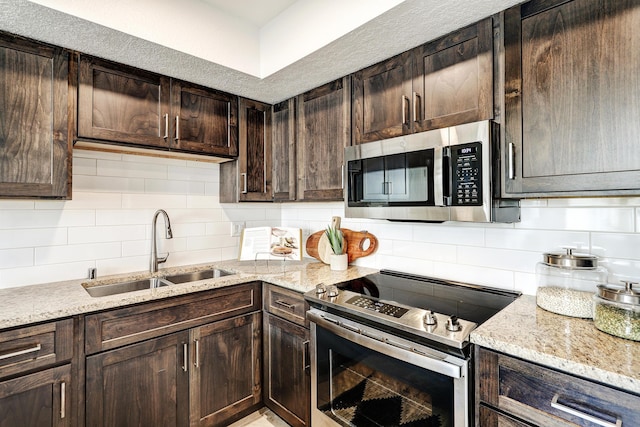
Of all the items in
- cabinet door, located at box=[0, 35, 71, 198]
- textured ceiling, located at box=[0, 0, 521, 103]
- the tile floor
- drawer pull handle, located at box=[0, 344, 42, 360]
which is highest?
textured ceiling, located at box=[0, 0, 521, 103]

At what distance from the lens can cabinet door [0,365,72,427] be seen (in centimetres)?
129

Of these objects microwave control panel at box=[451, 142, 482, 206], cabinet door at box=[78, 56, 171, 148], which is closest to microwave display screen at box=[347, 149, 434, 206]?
microwave control panel at box=[451, 142, 482, 206]

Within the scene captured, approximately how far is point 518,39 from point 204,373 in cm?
218

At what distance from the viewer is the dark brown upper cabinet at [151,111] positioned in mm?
1709

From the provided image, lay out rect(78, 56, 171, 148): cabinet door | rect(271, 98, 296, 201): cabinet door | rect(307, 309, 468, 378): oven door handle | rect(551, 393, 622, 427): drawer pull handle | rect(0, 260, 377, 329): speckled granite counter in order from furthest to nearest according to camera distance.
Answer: rect(271, 98, 296, 201): cabinet door → rect(78, 56, 171, 148): cabinet door → rect(0, 260, 377, 329): speckled granite counter → rect(307, 309, 468, 378): oven door handle → rect(551, 393, 622, 427): drawer pull handle

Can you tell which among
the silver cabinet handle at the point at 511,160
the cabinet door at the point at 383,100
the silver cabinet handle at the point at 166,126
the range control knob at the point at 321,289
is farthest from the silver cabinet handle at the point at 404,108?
the silver cabinet handle at the point at 166,126

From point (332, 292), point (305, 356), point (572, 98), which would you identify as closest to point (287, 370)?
point (305, 356)

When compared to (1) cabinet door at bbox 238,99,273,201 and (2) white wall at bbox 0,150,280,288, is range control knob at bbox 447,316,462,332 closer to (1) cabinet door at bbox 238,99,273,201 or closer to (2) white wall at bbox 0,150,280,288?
(1) cabinet door at bbox 238,99,273,201

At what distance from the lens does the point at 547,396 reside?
973mm

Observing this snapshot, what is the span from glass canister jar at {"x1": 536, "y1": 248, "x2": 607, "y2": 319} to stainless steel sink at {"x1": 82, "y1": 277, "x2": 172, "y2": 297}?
6.28 feet

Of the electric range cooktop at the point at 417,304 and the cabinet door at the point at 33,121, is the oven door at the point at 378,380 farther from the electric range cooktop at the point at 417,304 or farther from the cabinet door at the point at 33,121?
the cabinet door at the point at 33,121

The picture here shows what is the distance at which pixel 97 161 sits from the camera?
1.98 m

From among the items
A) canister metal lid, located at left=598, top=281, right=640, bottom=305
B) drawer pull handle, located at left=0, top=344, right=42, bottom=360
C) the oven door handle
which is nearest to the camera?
canister metal lid, located at left=598, top=281, right=640, bottom=305

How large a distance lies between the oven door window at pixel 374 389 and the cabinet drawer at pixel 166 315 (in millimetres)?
566
